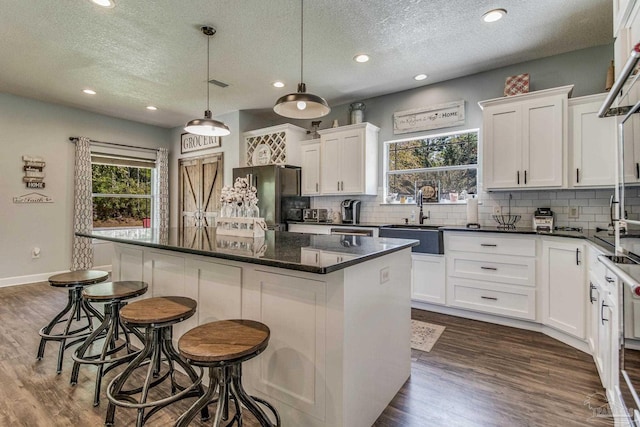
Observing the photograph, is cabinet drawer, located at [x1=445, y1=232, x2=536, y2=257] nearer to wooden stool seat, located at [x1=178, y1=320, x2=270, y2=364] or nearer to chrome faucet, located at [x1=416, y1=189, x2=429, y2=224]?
chrome faucet, located at [x1=416, y1=189, x2=429, y2=224]

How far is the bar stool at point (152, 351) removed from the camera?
1682 mm

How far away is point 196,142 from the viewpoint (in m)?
6.25

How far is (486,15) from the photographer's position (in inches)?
108

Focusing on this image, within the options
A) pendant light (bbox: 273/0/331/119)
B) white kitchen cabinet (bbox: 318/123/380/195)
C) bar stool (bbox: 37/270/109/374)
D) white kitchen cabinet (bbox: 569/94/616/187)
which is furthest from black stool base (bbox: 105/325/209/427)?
white kitchen cabinet (bbox: 569/94/616/187)

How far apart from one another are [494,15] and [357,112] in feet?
7.31

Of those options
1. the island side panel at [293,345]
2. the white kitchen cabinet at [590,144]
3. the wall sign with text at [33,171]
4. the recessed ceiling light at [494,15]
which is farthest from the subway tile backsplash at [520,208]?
the wall sign with text at [33,171]

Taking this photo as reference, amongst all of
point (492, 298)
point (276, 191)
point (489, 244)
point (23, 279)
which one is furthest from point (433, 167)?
point (23, 279)

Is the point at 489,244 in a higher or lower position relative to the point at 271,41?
lower

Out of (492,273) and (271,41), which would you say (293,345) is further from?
(271,41)

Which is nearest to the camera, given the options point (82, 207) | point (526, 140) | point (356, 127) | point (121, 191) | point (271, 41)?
point (271, 41)

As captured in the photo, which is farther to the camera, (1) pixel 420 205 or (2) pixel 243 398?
(1) pixel 420 205

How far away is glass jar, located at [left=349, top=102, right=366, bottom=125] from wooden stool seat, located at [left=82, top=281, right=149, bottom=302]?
3.59 meters

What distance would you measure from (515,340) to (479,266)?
75 cm

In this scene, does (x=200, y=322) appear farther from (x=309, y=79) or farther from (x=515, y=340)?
(x=309, y=79)
